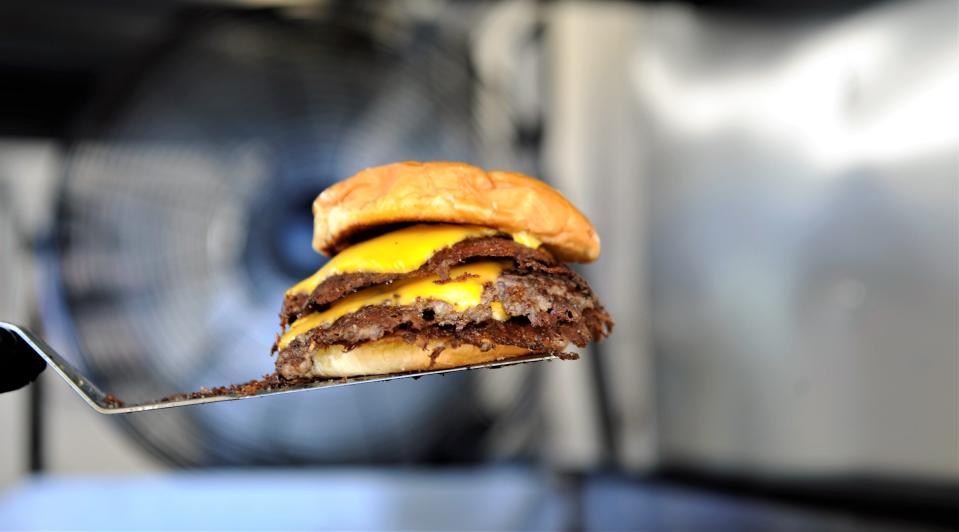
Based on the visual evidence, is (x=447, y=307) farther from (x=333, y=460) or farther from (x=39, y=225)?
(x=39, y=225)

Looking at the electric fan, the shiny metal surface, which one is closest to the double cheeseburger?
the shiny metal surface

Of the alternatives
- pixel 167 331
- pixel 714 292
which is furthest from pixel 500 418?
pixel 167 331

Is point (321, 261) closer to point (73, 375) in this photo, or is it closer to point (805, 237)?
point (805, 237)

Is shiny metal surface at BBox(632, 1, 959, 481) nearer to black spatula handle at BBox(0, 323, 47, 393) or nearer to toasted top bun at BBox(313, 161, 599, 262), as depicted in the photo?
toasted top bun at BBox(313, 161, 599, 262)

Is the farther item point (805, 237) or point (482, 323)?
point (805, 237)

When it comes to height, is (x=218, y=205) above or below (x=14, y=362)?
above

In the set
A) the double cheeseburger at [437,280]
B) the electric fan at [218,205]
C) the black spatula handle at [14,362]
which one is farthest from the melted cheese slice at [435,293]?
the electric fan at [218,205]

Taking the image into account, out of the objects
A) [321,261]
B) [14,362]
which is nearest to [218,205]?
[321,261]
